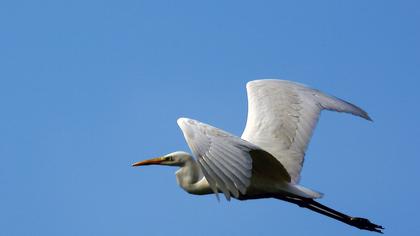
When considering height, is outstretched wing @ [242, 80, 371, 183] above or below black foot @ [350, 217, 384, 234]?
above

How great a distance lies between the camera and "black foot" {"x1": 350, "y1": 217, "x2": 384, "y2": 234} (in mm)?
14195

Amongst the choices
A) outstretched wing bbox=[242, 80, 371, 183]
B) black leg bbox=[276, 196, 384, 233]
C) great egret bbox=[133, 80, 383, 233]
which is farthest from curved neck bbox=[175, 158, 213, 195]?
black leg bbox=[276, 196, 384, 233]

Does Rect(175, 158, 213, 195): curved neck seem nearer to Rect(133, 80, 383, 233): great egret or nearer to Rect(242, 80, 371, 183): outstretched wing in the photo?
Rect(133, 80, 383, 233): great egret

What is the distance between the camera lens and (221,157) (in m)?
10.7

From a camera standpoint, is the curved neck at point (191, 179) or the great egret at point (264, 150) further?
the curved neck at point (191, 179)

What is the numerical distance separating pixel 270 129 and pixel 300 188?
4.31 ft

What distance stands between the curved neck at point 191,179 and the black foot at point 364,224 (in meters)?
2.29

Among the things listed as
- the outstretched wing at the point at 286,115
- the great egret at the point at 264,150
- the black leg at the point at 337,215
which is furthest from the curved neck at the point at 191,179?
the black leg at the point at 337,215

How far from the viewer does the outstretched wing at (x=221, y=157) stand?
1045 centimetres

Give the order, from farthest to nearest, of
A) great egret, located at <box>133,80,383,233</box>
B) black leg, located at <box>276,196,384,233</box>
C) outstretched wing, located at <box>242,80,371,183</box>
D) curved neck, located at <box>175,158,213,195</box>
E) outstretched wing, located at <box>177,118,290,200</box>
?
1. black leg, located at <box>276,196,384,233</box>
2. outstretched wing, located at <box>242,80,371,183</box>
3. curved neck, located at <box>175,158,213,195</box>
4. great egret, located at <box>133,80,383,233</box>
5. outstretched wing, located at <box>177,118,290,200</box>

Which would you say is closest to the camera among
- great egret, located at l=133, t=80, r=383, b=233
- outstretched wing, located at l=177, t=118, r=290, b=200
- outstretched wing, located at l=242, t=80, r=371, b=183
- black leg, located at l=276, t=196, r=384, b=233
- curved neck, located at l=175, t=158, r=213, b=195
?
outstretched wing, located at l=177, t=118, r=290, b=200

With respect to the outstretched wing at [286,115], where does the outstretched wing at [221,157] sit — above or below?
below

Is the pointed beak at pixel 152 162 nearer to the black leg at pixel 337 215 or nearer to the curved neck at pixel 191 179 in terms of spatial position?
the curved neck at pixel 191 179

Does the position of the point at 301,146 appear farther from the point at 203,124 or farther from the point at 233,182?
the point at 233,182
